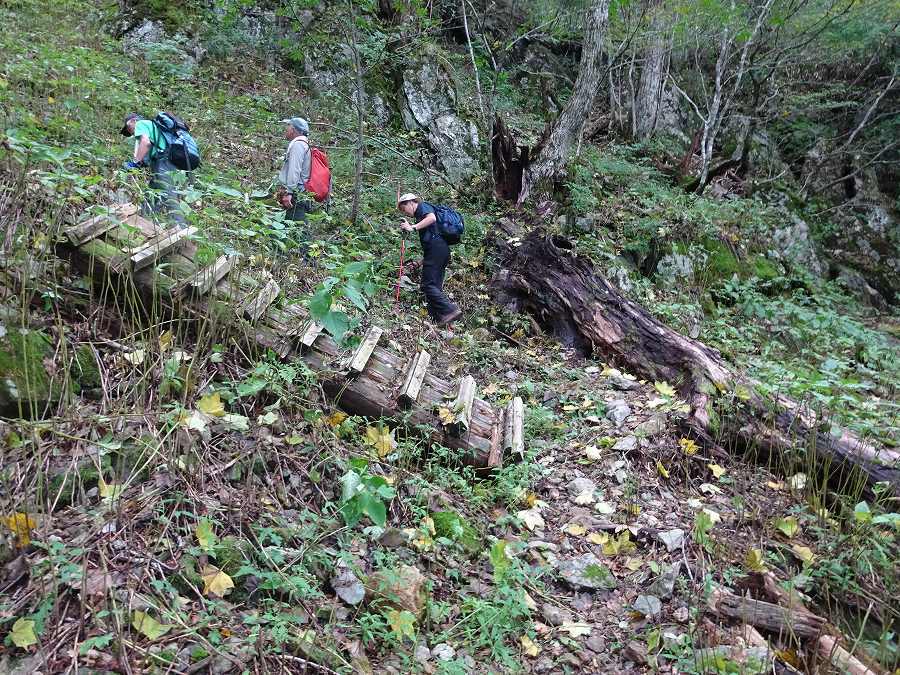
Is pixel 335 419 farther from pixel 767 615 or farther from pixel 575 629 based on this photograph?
pixel 767 615

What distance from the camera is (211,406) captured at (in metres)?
3.25

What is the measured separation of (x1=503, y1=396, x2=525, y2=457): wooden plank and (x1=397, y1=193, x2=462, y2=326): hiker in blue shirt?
251cm

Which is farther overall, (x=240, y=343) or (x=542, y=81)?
(x=542, y=81)

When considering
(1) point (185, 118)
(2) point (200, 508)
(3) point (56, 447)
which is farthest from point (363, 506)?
(1) point (185, 118)

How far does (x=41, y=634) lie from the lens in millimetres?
2092

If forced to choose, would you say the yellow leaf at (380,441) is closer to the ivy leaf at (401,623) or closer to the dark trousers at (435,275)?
the ivy leaf at (401,623)

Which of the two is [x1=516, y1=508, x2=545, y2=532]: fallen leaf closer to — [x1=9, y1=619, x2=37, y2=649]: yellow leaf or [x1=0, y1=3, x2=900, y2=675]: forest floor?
[x1=0, y1=3, x2=900, y2=675]: forest floor

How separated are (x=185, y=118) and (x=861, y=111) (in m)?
19.5

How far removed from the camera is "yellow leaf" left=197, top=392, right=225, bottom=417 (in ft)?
10.5

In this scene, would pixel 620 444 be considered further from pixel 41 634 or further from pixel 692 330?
pixel 41 634

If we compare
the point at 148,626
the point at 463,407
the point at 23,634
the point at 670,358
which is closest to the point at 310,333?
the point at 463,407

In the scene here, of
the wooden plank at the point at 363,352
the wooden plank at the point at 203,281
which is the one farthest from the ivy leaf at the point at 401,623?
the wooden plank at the point at 203,281

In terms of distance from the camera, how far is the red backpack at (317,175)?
6.87m

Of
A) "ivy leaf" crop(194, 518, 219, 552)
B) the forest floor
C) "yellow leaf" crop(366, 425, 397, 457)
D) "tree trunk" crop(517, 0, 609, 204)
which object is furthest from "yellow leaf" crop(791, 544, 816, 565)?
"tree trunk" crop(517, 0, 609, 204)
